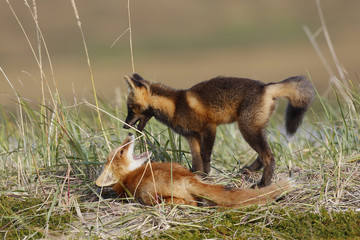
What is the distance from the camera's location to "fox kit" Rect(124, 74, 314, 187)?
5.18 metres

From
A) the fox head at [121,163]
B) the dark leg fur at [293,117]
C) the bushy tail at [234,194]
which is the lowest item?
the bushy tail at [234,194]

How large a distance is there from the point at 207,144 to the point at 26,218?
2.09m

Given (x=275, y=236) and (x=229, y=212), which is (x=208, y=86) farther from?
(x=275, y=236)

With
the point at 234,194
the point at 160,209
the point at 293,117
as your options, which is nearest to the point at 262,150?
the point at 293,117

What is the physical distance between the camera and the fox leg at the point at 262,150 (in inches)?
199

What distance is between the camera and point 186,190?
14.9 ft

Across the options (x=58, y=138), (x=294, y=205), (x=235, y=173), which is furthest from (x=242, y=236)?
(x=58, y=138)

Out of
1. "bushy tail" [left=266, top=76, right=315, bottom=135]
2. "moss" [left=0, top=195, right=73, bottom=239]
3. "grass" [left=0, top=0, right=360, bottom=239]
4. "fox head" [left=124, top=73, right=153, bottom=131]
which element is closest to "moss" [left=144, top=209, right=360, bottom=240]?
"grass" [left=0, top=0, right=360, bottom=239]

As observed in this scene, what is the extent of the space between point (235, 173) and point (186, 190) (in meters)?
1.07

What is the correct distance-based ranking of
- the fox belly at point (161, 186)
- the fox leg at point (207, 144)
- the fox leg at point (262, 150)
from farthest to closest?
the fox leg at point (207, 144) < the fox leg at point (262, 150) < the fox belly at point (161, 186)

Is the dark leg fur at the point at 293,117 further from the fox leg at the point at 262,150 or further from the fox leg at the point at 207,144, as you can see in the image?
the fox leg at the point at 207,144

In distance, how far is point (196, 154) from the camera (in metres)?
5.77

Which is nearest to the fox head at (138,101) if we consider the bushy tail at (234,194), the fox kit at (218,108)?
the fox kit at (218,108)

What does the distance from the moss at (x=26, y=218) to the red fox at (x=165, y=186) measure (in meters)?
0.54
